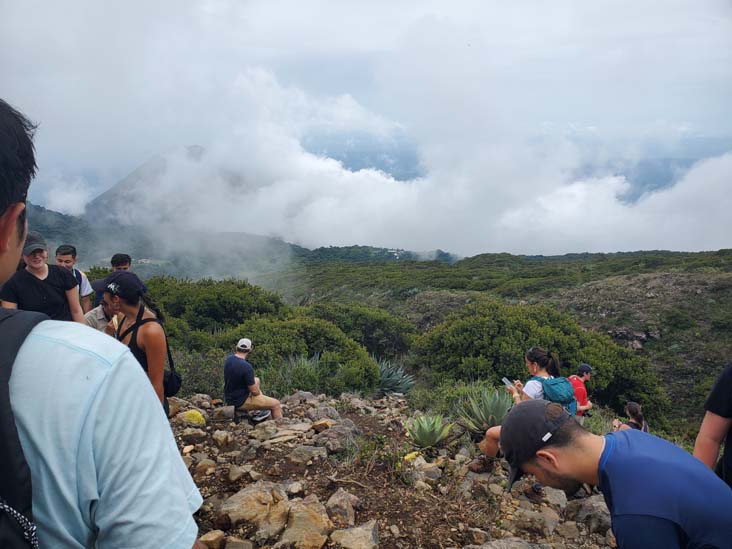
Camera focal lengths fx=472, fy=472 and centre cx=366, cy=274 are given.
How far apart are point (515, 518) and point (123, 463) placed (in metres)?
3.35

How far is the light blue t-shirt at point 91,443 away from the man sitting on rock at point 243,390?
15.0ft

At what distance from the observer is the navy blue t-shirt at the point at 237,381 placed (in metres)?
5.27

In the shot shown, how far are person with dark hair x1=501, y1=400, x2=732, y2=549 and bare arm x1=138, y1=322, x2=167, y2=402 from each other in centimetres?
229

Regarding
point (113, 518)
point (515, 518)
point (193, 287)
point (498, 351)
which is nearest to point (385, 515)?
point (515, 518)

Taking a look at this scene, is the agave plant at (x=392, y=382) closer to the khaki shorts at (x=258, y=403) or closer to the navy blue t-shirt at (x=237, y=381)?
the khaki shorts at (x=258, y=403)

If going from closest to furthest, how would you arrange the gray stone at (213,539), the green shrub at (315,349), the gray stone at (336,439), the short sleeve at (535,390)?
1. the gray stone at (213,539)
2. the gray stone at (336,439)
3. the short sleeve at (535,390)
4. the green shrub at (315,349)

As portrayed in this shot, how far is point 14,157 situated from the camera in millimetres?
837

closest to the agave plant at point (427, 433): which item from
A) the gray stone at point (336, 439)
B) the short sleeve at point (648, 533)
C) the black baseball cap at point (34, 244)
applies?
the gray stone at point (336, 439)

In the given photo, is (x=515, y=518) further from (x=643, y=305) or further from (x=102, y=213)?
(x=102, y=213)

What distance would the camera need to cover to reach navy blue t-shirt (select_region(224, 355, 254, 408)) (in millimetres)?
5273

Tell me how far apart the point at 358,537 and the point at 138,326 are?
1.92m

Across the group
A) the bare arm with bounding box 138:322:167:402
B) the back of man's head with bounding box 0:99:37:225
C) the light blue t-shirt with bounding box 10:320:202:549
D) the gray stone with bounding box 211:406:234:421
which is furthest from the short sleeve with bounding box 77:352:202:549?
the gray stone with bounding box 211:406:234:421

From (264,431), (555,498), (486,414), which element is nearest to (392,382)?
(486,414)

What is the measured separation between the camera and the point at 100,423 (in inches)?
30.7
